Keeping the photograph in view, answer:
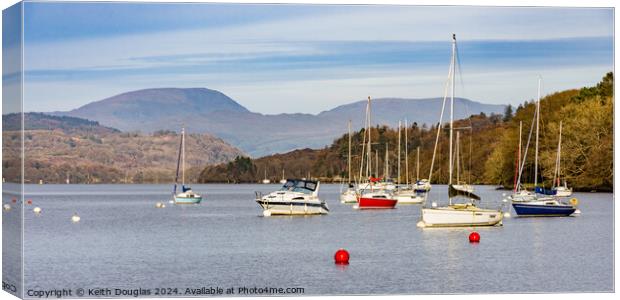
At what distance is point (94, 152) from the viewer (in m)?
72.0

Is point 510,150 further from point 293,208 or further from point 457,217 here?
point 457,217

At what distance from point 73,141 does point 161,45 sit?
807 inches

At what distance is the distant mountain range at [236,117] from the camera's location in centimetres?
4991

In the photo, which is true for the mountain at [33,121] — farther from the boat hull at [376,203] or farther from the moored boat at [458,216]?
the boat hull at [376,203]

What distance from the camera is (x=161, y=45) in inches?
1284

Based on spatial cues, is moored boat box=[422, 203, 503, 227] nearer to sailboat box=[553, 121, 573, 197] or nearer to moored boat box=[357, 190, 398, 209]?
moored boat box=[357, 190, 398, 209]

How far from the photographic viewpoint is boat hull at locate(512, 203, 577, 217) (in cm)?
6156

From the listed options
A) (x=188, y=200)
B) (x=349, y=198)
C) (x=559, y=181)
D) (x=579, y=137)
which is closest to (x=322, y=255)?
(x=349, y=198)

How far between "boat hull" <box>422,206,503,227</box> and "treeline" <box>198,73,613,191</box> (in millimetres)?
4655

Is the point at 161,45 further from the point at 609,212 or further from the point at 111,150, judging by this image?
the point at 111,150

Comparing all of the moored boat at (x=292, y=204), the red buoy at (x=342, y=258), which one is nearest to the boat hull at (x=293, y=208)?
the moored boat at (x=292, y=204)

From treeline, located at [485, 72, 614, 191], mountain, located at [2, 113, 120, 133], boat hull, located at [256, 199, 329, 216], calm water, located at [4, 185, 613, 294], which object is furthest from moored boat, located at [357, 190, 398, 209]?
mountain, located at [2, 113, 120, 133]

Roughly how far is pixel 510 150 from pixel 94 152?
54.8m

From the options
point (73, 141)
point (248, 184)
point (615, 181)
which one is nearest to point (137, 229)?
point (73, 141)
